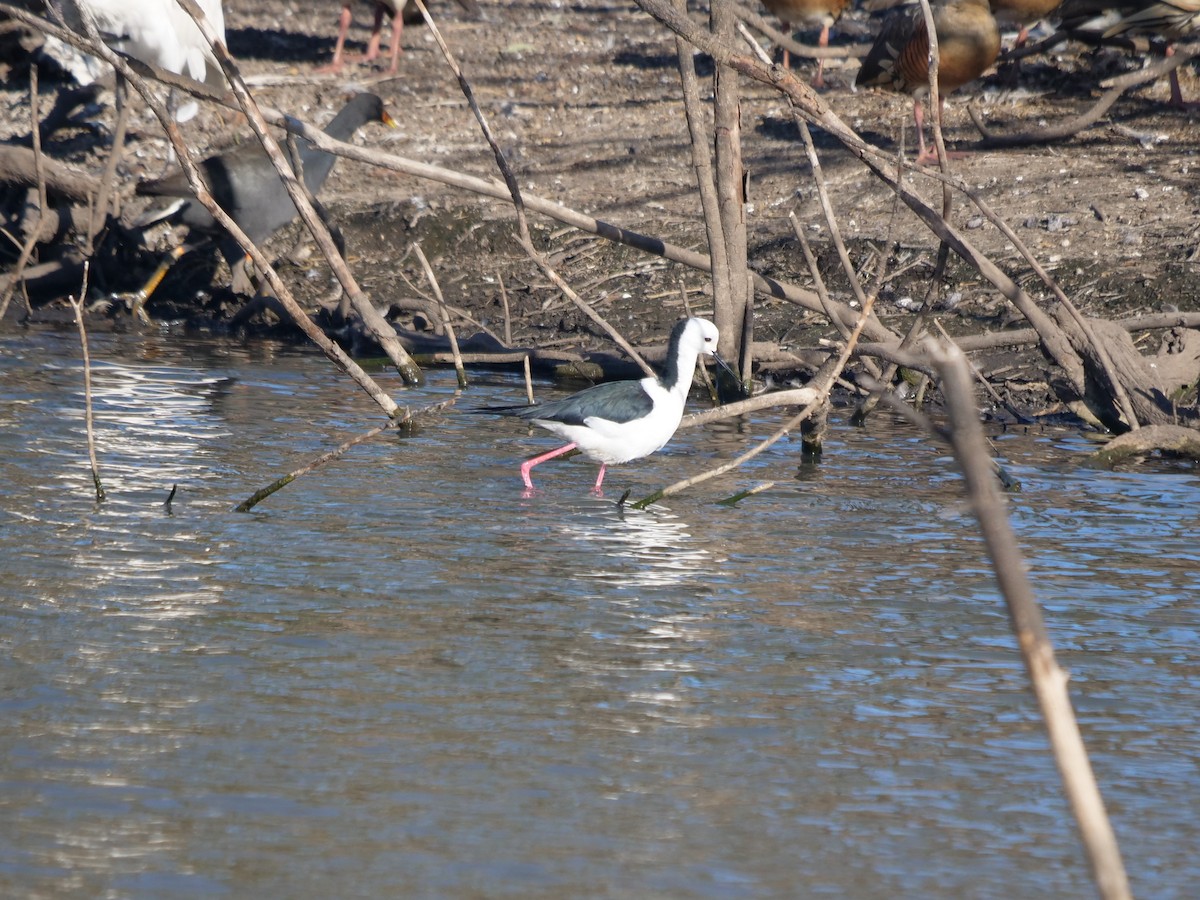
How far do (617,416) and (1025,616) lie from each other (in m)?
5.47

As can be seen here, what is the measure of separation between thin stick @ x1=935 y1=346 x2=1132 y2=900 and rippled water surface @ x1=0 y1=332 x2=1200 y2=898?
1.65m

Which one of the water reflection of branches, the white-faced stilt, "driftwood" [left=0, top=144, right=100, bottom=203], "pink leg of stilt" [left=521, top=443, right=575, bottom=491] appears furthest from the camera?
"driftwood" [left=0, top=144, right=100, bottom=203]

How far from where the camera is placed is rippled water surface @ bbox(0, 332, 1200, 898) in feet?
12.1

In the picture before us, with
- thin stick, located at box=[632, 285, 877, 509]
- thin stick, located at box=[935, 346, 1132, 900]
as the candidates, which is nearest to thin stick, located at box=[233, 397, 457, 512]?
thin stick, located at box=[632, 285, 877, 509]

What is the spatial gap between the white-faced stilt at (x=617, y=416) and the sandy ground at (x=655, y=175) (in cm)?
282

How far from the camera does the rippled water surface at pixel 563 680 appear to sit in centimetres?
367

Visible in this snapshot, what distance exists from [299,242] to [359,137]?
1724 millimetres

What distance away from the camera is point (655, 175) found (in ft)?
42.9

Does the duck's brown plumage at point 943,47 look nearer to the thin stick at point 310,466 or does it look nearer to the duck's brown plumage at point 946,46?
the duck's brown plumage at point 946,46

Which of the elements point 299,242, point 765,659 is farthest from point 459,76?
point 299,242

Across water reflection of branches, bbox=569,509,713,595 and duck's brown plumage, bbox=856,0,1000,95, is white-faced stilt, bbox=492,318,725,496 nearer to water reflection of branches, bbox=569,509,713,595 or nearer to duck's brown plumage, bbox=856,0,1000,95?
water reflection of branches, bbox=569,509,713,595

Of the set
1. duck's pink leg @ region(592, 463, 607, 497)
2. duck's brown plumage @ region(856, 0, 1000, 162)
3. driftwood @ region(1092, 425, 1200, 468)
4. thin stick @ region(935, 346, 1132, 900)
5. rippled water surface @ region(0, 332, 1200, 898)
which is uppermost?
duck's brown plumage @ region(856, 0, 1000, 162)

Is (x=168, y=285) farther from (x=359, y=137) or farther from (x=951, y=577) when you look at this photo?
(x=951, y=577)

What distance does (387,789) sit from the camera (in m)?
3.96
